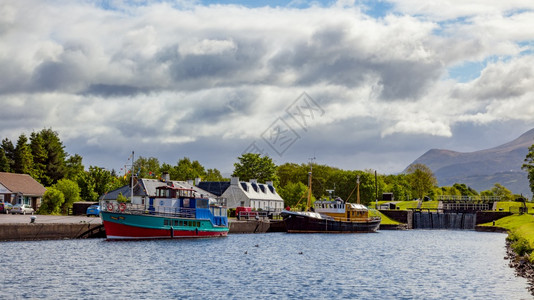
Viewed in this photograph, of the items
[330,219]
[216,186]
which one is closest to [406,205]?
[216,186]

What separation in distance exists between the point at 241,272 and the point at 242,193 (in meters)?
85.4

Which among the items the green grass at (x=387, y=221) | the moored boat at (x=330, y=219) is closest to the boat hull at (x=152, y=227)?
the moored boat at (x=330, y=219)

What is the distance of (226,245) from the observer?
237 ft

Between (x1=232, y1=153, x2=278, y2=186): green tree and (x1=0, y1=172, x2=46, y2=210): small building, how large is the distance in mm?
64704

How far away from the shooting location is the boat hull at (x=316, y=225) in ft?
330

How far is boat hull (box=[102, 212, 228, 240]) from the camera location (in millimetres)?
69875

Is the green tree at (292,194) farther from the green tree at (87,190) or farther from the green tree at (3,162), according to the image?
the green tree at (3,162)

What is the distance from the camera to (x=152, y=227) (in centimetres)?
7350

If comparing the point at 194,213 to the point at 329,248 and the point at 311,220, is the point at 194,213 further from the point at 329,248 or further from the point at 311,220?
the point at 311,220

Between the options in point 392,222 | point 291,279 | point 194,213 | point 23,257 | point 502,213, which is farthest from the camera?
point 392,222

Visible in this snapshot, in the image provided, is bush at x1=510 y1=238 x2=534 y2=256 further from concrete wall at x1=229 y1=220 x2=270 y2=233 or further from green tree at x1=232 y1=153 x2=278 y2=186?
green tree at x1=232 y1=153 x2=278 y2=186

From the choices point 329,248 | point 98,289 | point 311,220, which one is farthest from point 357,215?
point 98,289

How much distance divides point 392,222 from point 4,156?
86.9 m

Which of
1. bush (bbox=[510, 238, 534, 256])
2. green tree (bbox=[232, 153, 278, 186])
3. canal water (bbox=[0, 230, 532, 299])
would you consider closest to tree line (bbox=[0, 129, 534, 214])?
green tree (bbox=[232, 153, 278, 186])
